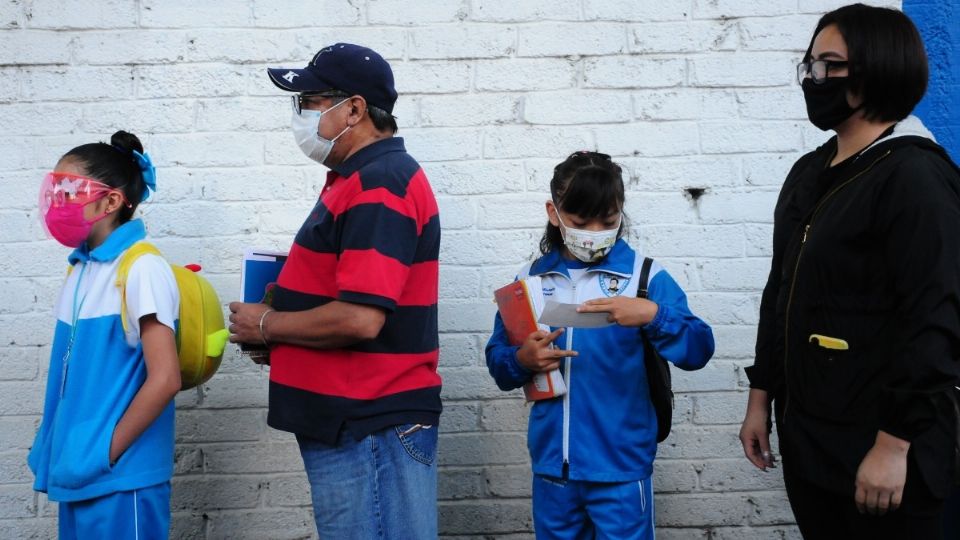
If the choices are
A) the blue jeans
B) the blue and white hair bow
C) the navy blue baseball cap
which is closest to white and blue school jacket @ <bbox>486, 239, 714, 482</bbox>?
the blue jeans

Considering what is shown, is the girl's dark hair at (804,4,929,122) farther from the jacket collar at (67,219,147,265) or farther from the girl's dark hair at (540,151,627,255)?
the jacket collar at (67,219,147,265)

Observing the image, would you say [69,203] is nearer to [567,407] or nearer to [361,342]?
[361,342]

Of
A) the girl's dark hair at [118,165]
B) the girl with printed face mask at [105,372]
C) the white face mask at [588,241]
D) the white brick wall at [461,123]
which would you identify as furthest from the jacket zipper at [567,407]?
the girl's dark hair at [118,165]

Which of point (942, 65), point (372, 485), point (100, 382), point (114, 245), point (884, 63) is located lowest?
point (372, 485)

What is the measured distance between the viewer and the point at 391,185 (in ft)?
8.06

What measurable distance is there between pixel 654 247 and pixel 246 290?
61.8 inches

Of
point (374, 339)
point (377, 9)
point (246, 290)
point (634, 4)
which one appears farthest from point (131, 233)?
point (634, 4)

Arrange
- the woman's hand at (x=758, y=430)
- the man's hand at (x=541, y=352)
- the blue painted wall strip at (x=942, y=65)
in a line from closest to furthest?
the woman's hand at (x=758, y=430)
the man's hand at (x=541, y=352)
the blue painted wall strip at (x=942, y=65)

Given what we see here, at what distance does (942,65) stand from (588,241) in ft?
5.64

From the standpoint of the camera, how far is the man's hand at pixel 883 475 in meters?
2.01

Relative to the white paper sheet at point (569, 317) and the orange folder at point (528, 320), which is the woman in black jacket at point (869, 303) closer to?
the white paper sheet at point (569, 317)

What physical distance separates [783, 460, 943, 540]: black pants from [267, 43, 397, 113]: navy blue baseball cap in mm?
1479

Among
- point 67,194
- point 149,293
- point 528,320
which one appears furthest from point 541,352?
point 67,194

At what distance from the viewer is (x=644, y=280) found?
2859 mm
